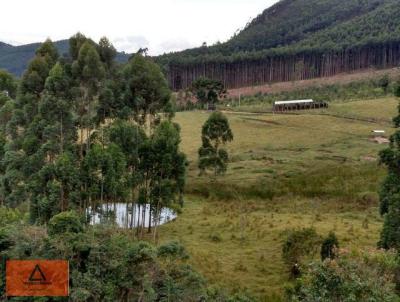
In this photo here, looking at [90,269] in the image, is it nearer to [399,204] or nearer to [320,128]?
[399,204]

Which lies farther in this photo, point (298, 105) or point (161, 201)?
point (298, 105)

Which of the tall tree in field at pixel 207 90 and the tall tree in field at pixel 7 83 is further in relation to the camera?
the tall tree in field at pixel 207 90

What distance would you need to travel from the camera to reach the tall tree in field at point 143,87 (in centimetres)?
3797

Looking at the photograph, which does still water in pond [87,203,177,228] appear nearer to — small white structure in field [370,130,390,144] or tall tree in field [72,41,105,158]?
tall tree in field [72,41,105,158]

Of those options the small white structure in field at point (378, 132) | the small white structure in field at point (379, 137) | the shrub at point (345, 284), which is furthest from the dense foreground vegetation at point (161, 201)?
the small white structure in field at point (378, 132)

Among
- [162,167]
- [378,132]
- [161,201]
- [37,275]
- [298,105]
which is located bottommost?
[37,275]

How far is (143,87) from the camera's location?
38219 mm

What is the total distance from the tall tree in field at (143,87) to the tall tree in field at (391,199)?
17897 millimetres

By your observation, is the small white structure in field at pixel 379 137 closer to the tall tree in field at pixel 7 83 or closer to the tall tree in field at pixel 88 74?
the tall tree in field at pixel 88 74

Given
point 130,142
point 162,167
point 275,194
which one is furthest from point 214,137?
point 130,142

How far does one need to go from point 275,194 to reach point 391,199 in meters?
29.3

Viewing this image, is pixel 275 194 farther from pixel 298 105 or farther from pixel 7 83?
pixel 298 105

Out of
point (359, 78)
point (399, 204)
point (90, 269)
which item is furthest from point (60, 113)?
point (359, 78)

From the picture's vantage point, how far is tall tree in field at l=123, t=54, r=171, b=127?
37969mm
